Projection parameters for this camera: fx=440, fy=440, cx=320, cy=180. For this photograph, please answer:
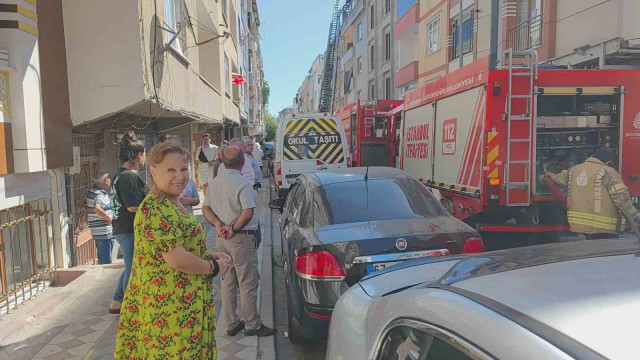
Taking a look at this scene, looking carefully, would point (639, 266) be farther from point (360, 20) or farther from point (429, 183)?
point (360, 20)

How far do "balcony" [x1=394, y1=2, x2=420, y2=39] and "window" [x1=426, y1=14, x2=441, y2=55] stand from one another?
103 centimetres

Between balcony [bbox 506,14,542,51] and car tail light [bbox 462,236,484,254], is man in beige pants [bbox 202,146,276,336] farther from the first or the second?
balcony [bbox 506,14,542,51]

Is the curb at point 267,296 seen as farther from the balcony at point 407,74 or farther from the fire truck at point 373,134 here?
the balcony at point 407,74

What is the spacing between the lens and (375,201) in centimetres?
407

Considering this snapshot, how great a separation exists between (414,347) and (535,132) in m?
5.41

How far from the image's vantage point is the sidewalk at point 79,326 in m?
3.61

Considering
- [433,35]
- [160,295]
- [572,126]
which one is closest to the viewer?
[160,295]

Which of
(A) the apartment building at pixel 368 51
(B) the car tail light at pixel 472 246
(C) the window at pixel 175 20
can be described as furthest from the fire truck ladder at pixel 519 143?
(A) the apartment building at pixel 368 51

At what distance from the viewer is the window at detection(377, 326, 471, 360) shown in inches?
50.1

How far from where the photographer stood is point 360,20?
33.6 meters

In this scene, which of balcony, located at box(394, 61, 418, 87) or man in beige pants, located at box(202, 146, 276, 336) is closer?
man in beige pants, located at box(202, 146, 276, 336)

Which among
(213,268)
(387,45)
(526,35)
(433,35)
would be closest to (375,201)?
(213,268)

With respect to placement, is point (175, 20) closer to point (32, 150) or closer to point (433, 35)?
point (32, 150)

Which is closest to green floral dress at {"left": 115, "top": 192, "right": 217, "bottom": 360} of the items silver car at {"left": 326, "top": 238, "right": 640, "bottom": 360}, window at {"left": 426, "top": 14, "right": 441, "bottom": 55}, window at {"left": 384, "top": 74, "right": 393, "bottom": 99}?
silver car at {"left": 326, "top": 238, "right": 640, "bottom": 360}
